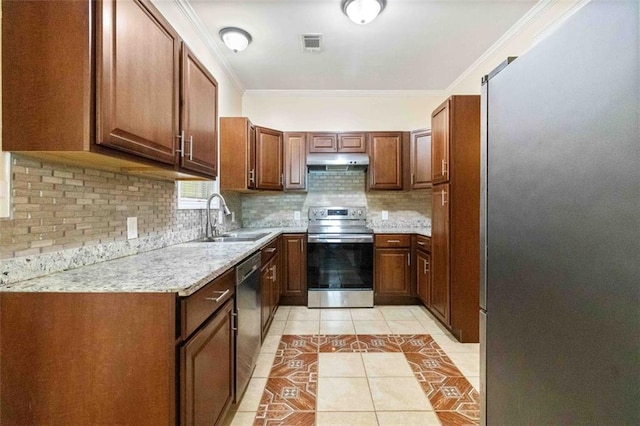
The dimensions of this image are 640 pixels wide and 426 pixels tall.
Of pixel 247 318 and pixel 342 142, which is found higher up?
pixel 342 142

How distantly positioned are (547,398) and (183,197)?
2376mm

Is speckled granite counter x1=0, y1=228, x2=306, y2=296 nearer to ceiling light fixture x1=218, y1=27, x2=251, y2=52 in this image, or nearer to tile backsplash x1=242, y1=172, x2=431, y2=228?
ceiling light fixture x1=218, y1=27, x2=251, y2=52

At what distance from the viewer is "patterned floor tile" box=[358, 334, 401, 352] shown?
2382mm

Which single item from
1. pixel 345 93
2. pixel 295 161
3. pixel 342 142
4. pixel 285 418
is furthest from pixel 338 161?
pixel 285 418

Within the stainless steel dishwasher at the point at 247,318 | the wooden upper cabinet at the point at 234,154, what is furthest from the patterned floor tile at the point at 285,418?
the wooden upper cabinet at the point at 234,154

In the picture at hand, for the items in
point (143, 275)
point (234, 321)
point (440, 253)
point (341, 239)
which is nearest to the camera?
point (143, 275)

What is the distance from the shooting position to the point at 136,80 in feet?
3.81

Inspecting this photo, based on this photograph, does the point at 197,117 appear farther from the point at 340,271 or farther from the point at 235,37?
the point at 340,271

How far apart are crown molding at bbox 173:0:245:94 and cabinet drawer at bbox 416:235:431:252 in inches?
110

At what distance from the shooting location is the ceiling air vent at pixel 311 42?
8.46 feet

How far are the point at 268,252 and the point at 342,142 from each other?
5.86ft

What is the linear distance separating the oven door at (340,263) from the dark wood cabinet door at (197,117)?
1638 mm

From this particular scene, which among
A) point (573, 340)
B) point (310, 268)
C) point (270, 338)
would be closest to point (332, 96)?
point (310, 268)

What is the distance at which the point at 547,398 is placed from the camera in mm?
747
